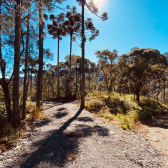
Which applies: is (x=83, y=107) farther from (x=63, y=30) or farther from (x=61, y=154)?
(x=63, y=30)

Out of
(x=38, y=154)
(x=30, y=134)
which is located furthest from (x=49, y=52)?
(x=38, y=154)

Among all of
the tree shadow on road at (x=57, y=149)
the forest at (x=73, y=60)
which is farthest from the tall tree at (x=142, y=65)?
the tree shadow on road at (x=57, y=149)

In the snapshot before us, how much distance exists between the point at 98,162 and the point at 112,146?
1055 mm

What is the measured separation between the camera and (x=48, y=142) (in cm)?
388

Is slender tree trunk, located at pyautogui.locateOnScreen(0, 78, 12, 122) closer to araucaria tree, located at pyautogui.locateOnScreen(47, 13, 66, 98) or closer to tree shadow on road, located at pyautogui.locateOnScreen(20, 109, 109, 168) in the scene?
tree shadow on road, located at pyautogui.locateOnScreen(20, 109, 109, 168)

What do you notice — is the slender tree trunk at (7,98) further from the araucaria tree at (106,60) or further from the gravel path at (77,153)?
the araucaria tree at (106,60)

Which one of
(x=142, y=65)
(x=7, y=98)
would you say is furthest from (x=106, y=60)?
(x=7, y=98)

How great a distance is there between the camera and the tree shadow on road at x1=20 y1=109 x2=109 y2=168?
2833 mm

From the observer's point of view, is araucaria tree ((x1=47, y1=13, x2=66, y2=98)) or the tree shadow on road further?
araucaria tree ((x1=47, y1=13, x2=66, y2=98))

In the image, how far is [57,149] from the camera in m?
3.47

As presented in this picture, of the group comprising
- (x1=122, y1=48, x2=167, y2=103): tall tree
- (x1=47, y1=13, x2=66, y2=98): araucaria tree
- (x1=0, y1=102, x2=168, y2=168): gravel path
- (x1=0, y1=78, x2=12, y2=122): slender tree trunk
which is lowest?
(x1=0, y1=102, x2=168, y2=168): gravel path

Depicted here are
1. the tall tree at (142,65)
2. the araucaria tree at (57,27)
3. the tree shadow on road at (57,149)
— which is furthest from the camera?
the araucaria tree at (57,27)

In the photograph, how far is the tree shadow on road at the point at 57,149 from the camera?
2833mm

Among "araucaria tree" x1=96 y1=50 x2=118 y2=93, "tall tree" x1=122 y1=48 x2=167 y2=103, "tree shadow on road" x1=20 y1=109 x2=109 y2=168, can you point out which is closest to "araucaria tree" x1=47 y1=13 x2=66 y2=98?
"araucaria tree" x1=96 y1=50 x2=118 y2=93
